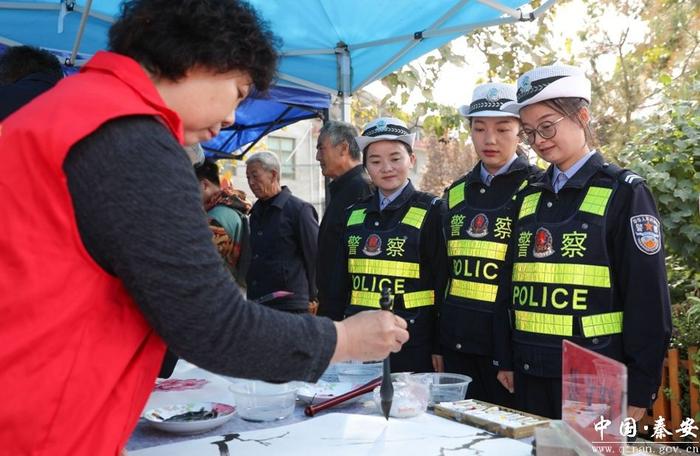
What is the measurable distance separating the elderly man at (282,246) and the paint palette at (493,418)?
111 inches

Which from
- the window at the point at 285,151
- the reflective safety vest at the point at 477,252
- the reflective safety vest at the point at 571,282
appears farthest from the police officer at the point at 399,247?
the window at the point at 285,151

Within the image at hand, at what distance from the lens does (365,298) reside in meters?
2.95

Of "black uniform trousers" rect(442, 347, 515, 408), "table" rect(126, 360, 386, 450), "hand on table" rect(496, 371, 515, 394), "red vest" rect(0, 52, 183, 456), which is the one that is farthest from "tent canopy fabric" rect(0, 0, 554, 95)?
"red vest" rect(0, 52, 183, 456)

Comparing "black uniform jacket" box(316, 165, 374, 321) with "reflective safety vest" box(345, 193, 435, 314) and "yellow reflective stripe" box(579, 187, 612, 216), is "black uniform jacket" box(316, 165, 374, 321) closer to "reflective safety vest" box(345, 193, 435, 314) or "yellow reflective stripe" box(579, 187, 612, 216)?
"reflective safety vest" box(345, 193, 435, 314)

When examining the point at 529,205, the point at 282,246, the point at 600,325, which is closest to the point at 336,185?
the point at 282,246

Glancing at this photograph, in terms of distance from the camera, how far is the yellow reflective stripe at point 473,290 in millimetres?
2678

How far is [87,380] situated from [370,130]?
2469mm

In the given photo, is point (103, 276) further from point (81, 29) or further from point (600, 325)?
point (81, 29)

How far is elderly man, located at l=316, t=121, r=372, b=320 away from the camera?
3695 mm

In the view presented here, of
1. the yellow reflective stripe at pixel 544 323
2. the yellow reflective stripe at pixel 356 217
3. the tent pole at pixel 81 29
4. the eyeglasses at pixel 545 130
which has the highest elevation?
the tent pole at pixel 81 29

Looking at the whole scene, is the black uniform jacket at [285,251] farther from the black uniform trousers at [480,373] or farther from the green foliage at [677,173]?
the green foliage at [677,173]

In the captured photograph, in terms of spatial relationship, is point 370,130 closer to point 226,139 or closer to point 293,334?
point 293,334

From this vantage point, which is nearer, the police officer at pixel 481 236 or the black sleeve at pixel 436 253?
the police officer at pixel 481 236

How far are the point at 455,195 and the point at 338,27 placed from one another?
1.76m
